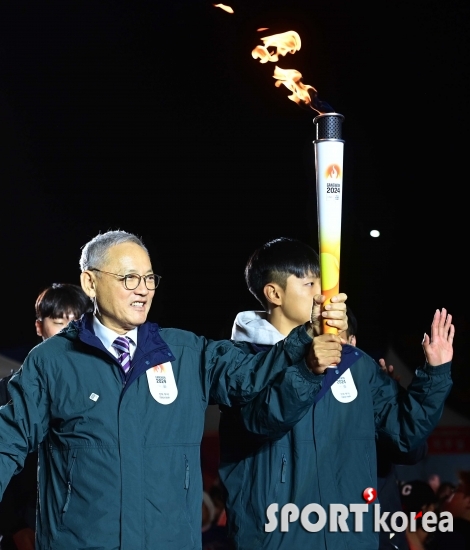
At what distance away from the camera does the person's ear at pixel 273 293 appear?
8.89 feet

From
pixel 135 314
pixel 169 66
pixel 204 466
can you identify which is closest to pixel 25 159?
pixel 169 66

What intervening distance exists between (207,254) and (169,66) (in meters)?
1.17

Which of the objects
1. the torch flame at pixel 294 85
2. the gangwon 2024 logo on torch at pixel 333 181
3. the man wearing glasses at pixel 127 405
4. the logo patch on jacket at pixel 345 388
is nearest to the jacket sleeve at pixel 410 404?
the logo patch on jacket at pixel 345 388

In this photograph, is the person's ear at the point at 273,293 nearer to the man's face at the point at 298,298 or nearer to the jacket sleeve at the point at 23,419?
the man's face at the point at 298,298

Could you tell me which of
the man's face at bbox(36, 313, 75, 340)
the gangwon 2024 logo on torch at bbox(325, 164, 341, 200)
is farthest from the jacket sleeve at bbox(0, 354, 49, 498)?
the man's face at bbox(36, 313, 75, 340)

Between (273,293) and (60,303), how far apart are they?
3.22 ft

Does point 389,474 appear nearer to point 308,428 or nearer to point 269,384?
point 308,428

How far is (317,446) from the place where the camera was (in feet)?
8.05

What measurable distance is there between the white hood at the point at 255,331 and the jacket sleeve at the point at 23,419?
2.36ft

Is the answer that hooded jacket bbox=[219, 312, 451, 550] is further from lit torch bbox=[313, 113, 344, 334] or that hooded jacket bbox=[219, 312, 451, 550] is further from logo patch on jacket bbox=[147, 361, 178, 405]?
lit torch bbox=[313, 113, 344, 334]

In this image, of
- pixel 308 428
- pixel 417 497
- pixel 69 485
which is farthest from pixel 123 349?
pixel 417 497

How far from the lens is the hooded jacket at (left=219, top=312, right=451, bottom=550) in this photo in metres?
2.36

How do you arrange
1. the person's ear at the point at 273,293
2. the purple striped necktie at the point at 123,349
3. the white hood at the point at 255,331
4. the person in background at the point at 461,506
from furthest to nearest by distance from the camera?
the person in background at the point at 461,506 → the person's ear at the point at 273,293 → the white hood at the point at 255,331 → the purple striped necktie at the point at 123,349

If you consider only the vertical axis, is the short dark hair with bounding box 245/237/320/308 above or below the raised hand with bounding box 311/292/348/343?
above
